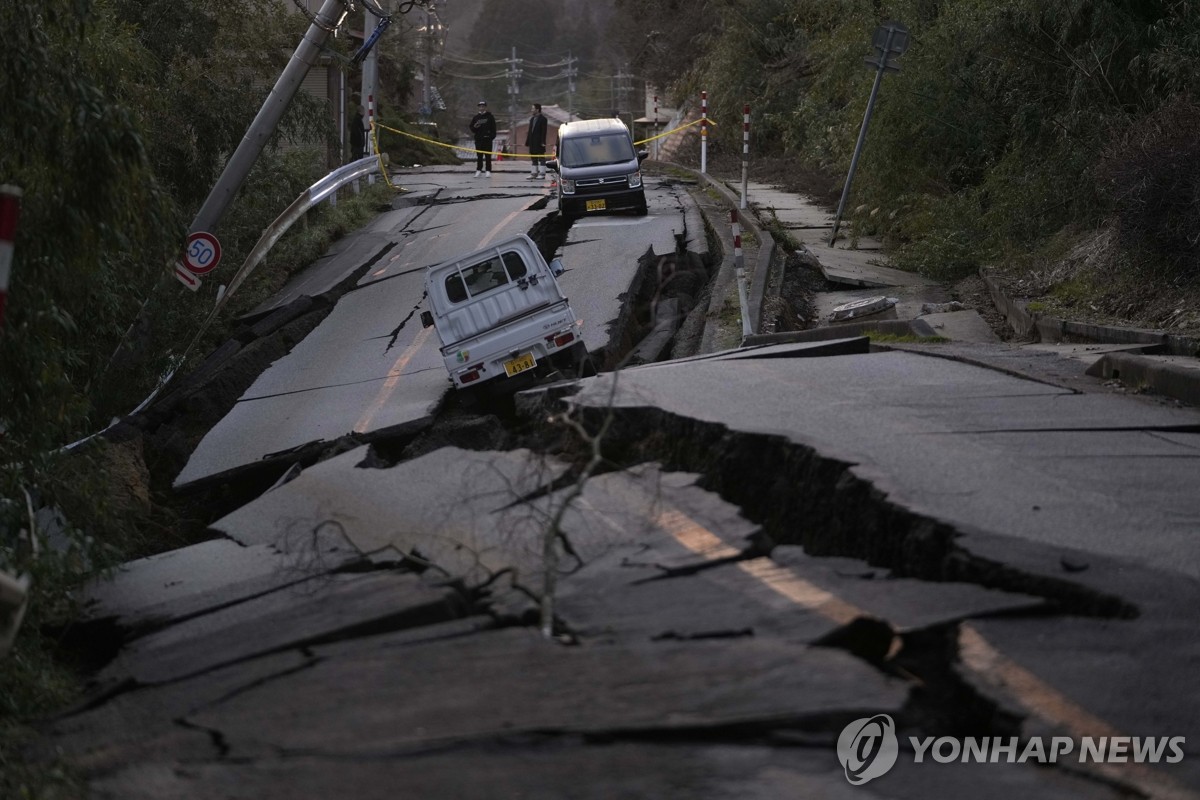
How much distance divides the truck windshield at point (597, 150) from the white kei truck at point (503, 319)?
10.4 metres

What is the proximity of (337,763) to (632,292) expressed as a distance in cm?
1237

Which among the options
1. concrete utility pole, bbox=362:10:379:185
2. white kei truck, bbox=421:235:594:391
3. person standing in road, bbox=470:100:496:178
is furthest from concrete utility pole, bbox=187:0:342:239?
person standing in road, bbox=470:100:496:178

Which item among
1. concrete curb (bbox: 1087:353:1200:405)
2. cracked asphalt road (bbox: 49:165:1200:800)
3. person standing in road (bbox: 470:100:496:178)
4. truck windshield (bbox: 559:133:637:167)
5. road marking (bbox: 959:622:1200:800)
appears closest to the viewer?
road marking (bbox: 959:622:1200:800)

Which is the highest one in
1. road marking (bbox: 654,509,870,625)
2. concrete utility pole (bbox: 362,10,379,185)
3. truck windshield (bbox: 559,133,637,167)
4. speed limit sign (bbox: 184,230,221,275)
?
concrete utility pole (bbox: 362,10,379,185)

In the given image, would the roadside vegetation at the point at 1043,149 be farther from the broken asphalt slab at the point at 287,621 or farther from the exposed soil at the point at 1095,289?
the broken asphalt slab at the point at 287,621

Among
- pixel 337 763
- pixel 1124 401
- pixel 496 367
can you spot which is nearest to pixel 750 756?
pixel 337 763

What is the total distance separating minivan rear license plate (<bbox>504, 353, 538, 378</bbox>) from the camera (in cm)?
1233

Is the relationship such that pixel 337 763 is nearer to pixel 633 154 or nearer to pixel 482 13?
pixel 633 154

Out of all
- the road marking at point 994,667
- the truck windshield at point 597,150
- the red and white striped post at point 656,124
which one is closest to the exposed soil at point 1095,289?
the road marking at point 994,667

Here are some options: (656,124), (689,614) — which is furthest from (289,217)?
(656,124)

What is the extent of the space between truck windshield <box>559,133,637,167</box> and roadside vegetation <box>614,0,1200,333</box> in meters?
4.09

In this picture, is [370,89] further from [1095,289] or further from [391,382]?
[1095,289]

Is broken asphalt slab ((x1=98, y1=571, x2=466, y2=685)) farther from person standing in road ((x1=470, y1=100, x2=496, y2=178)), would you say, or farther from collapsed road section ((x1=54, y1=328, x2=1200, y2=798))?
person standing in road ((x1=470, y1=100, x2=496, y2=178))

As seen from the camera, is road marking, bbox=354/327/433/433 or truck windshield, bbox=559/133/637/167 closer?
road marking, bbox=354/327/433/433
